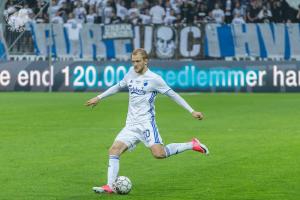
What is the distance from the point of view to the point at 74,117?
26625 millimetres

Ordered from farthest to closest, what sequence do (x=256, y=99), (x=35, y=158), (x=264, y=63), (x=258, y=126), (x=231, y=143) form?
(x=264, y=63) → (x=256, y=99) → (x=258, y=126) → (x=231, y=143) → (x=35, y=158)

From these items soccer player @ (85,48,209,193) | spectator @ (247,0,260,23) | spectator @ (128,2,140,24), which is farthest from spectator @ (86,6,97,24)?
soccer player @ (85,48,209,193)

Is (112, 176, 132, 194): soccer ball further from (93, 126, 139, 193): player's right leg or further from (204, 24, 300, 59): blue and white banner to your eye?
(204, 24, 300, 59): blue and white banner

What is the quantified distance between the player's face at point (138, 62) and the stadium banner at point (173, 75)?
2570 cm

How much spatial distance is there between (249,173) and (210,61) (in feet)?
79.9

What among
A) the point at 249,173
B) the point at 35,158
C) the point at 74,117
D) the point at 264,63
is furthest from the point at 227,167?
the point at 264,63

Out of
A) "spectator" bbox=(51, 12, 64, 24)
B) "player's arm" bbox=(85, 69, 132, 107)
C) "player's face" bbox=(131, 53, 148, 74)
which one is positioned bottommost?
"spectator" bbox=(51, 12, 64, 24)

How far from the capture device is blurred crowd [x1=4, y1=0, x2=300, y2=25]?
131ft

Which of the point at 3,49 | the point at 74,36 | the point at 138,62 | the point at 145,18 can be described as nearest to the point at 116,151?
the point at 138,62

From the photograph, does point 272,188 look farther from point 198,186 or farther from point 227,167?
point 227,167

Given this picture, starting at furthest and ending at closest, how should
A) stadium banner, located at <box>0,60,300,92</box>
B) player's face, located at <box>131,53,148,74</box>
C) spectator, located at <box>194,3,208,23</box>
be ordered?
spectator, located at <box>194,3,208,23</box>, stadium banner, located at <box>0,60,300,92</box>, player's face, located at <box>131,53,148,74</box>

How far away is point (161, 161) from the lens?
649 inches

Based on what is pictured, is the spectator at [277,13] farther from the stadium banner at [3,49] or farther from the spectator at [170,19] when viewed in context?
the stadium banner at [3,49]

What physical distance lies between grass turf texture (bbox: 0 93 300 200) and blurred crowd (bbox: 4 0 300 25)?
9089mm
